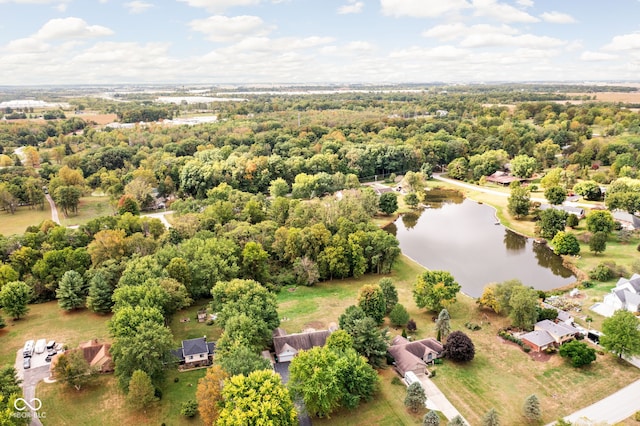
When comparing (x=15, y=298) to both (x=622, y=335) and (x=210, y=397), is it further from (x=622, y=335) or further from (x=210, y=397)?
(x=622, y=335)

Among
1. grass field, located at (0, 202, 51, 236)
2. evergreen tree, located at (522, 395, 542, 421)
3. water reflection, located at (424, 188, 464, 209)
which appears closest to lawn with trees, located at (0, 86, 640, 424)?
grass field, located at (0, 202, 51, 236)

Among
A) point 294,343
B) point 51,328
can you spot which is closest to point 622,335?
point 294,343

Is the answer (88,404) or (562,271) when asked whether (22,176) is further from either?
(562,271)

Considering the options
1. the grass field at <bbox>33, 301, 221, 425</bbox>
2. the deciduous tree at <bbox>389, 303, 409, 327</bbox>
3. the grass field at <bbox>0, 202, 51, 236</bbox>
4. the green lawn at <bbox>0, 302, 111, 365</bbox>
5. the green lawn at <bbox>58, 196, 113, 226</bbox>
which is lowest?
the green lawn at <bbox>0, 302, 111, 365</bbox>

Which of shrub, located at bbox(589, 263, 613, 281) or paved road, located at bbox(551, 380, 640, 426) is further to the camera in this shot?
shrub, located at bbox(589, 263, 613, 281)

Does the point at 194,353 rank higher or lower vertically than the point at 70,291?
lower

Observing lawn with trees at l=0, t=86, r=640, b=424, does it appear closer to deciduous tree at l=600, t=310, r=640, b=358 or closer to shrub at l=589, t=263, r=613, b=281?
deciduous tree at l=600, t=310, r=640, b=358

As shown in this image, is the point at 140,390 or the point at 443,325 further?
the point at 443,325
